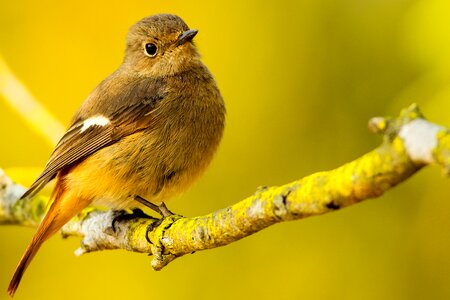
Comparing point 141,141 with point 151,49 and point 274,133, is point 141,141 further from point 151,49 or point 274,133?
point 274,133

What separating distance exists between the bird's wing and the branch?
57 centimetres

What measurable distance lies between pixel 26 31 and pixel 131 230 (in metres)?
3.14

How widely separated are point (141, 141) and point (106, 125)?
0.91 ft

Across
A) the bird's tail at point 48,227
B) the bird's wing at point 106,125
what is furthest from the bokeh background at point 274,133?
the bird's tail at point 48,227

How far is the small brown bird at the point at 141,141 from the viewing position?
164 inches

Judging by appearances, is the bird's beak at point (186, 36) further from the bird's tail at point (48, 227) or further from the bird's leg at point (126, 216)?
the bird's tail at point (48, 227)

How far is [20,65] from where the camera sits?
21.4 feet

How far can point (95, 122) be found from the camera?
14.5 feet

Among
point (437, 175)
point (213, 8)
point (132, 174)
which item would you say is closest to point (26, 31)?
point (213, 8)

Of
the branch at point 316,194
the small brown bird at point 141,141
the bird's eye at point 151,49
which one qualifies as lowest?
the branch at point 316,194

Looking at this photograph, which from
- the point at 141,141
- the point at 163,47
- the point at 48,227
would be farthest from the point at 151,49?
the point at 48,227

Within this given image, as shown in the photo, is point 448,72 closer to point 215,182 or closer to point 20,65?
point 215,182

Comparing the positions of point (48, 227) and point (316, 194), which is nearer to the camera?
point (316, 194)

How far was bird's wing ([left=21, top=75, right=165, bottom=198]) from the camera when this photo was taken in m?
4.29
